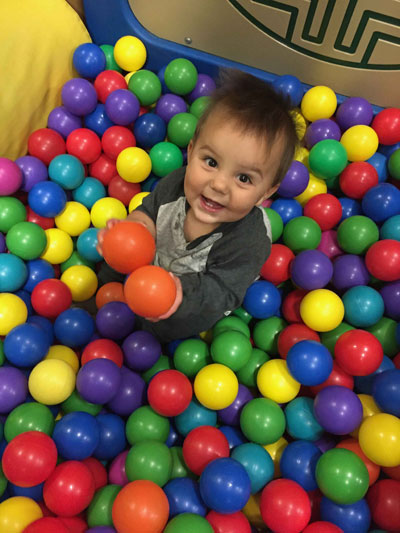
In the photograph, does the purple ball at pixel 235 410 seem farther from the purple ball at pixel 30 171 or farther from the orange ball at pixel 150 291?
the purple ball at pixel 30 171

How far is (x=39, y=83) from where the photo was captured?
145 cm

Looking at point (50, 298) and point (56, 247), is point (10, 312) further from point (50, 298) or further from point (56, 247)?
point (56, 247)

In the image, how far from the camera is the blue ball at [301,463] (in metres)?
0.95

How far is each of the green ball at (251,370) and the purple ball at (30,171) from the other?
86 centimetres

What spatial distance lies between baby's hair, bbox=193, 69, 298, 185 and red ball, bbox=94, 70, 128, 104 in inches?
28.9

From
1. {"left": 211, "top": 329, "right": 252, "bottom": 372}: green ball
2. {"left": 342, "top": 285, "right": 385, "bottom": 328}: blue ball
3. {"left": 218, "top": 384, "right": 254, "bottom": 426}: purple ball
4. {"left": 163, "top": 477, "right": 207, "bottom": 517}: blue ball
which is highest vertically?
{"left": 342, "top": 285, "right": 385, "bottom": 328}: blue ball

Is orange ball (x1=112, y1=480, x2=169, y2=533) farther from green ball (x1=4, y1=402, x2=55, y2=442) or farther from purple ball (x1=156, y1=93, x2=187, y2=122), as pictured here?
purple ball (x1=156, y1=93, x2=187, y2=122)

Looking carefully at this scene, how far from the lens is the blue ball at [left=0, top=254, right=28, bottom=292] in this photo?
3.95 ft

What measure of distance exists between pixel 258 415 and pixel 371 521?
1.06ft

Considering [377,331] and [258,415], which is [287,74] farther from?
[258,415]

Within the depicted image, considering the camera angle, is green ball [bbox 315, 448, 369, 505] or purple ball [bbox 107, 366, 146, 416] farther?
purple ball [bbox 107, 366, 146, 416]

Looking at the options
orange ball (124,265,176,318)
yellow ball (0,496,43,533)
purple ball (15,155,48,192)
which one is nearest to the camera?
orange ball (124,265,176,318)

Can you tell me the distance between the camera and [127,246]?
28.8 inches

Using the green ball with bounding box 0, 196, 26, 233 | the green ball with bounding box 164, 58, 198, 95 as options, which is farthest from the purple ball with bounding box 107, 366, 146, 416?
the green ball with bounding box 164, 58, 198, 95
